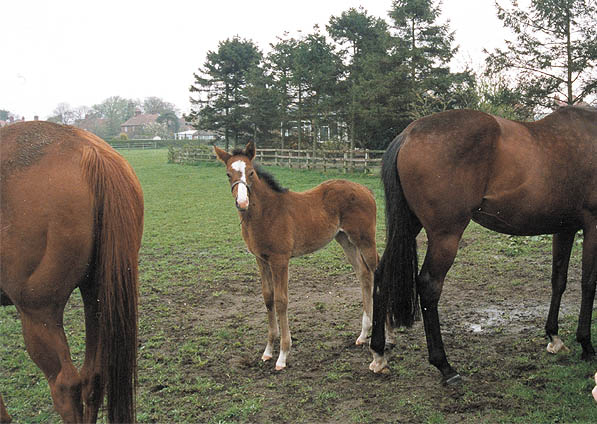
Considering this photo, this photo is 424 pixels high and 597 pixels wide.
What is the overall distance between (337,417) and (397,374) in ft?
2.88

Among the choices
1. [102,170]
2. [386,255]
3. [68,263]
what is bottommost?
[386,255]

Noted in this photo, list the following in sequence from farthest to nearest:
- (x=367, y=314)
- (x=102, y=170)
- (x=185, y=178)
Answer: (x=185, y=178) < (x=367, y=314) < (x=102, y=170)

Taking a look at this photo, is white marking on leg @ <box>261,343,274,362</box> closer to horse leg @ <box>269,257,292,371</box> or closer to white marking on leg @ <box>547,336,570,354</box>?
horse leg @ <box>269,257,292,371</box>

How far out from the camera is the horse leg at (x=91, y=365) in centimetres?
239

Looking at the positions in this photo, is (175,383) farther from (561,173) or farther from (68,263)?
(561,173)

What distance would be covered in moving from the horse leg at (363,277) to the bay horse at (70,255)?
8.69ft

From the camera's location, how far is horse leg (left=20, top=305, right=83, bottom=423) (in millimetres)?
2209

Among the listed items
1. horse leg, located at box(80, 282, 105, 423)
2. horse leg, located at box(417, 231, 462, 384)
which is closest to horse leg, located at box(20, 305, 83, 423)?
horse leg, located at box(80, 282, 105, 423)

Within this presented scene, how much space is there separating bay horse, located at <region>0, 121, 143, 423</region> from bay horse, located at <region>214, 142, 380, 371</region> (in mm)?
1590

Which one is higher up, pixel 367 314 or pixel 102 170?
pixel 102 170

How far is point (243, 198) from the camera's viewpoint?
3885 millimetres

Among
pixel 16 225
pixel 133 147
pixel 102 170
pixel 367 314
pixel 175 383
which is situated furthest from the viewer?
pixel 133 147

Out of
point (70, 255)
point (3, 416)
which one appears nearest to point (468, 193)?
point (70, 255)

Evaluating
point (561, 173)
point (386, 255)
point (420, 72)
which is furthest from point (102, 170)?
point (420, 72)
